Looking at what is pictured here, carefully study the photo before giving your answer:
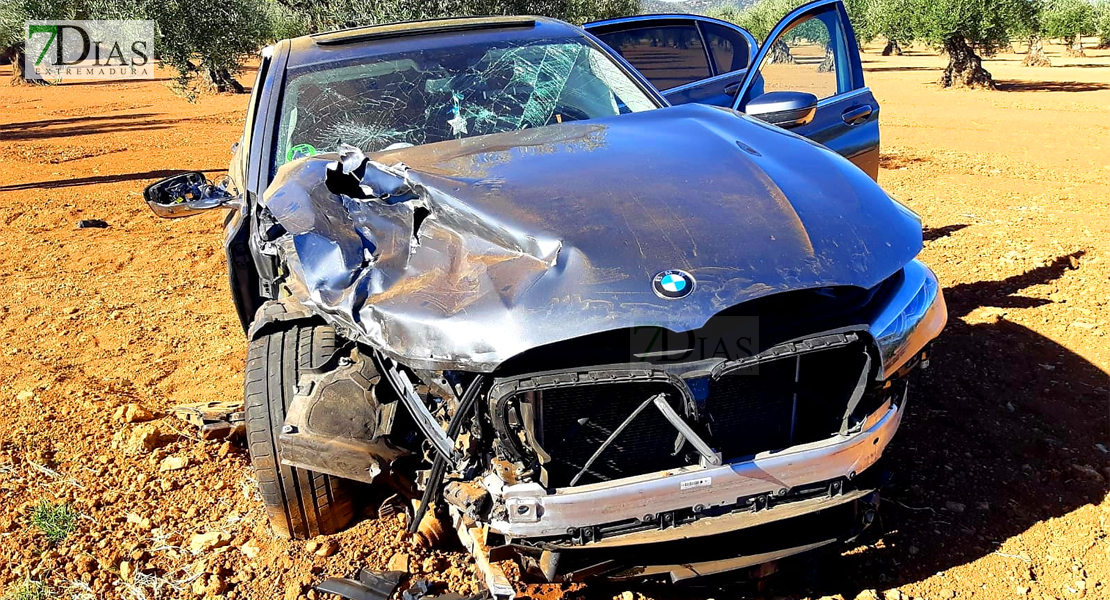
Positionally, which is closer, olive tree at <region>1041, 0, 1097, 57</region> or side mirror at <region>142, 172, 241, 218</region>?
side mirror at <region>142, 172, 241, 218</region>

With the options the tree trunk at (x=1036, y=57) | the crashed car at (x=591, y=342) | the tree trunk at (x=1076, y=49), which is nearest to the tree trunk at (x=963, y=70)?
the tree trunk at (x=1036, y=57)

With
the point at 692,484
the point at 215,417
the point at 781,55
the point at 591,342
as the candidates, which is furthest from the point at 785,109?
the point at 215,417

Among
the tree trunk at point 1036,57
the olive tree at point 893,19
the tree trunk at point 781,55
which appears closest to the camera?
the tree trunk at point 781,55

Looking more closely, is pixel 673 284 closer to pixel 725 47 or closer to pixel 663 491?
pixel 663 491

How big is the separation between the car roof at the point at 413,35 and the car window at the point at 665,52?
5.12 ft

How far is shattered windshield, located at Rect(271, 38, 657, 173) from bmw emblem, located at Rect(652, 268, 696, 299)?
145 centimetres

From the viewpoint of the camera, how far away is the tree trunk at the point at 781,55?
516 centimetres

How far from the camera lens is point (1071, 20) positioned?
35250 millimetres

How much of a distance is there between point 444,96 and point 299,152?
2.14ft

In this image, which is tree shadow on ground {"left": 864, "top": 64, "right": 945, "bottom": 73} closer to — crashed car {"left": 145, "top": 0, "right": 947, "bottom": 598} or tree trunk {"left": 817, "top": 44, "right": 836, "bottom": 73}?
tree trunk {"left": 817, "top": 44, "right": 836, "bottom": 73}

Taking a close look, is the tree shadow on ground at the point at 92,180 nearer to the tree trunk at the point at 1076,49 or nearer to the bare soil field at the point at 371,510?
the bare soil field at the point at 371,510

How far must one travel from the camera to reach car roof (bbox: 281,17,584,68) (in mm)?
3793

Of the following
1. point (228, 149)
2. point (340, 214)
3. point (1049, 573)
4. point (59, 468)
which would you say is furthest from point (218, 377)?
point (228, 149)

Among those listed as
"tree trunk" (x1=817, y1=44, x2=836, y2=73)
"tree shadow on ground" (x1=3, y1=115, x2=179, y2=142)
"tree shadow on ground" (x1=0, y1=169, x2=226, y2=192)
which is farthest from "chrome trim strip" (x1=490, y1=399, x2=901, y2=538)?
"tree shadow on ground" (x1=3, y1=115, x2=179, y2=142)
